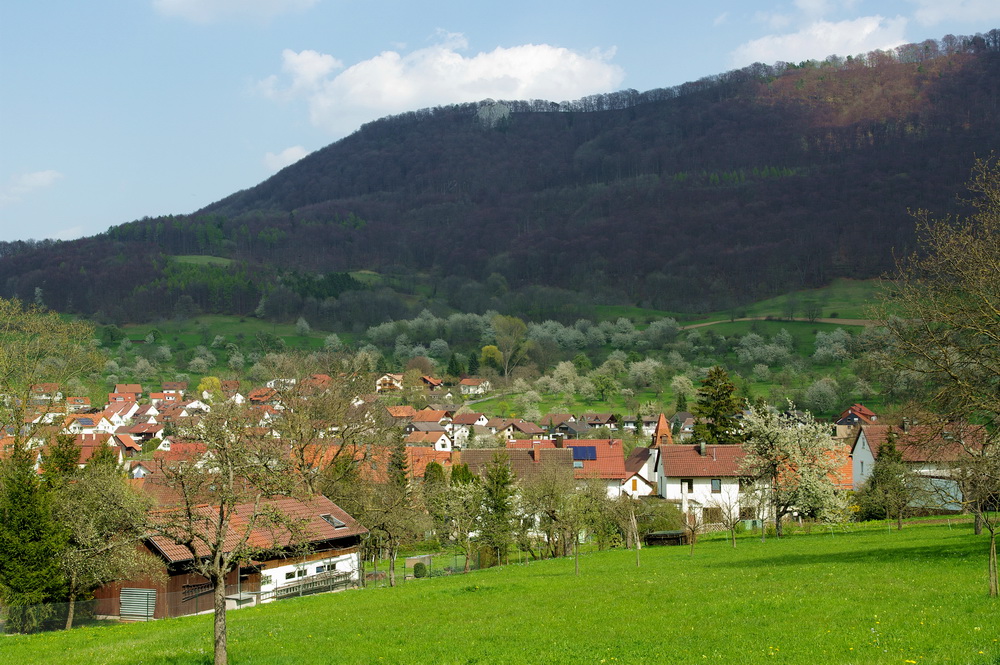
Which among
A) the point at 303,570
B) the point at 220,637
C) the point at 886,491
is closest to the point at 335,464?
the point at 303,570

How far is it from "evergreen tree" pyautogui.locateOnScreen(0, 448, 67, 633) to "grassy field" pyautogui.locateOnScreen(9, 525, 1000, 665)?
4.64 m

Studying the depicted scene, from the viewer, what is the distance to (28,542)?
25.9 meters

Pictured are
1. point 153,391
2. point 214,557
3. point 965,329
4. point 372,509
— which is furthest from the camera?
point 153,391

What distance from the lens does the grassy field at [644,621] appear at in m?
12.8

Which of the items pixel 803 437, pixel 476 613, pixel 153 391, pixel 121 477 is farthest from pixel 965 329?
pixel 153 391

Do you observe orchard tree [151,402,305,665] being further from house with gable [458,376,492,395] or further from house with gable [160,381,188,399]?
house with gable [160,381,188,399]

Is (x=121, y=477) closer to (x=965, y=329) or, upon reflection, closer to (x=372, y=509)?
(x=372, y=509)

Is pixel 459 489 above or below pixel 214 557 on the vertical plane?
below

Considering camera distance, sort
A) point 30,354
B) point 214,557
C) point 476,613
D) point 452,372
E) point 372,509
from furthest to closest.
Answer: point 452,372, point 372,509, point 30,354, point 476,613, point 214,557

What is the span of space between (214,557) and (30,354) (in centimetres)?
2227

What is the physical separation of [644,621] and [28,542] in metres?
20.6

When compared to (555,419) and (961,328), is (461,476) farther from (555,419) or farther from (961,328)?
(555,419)

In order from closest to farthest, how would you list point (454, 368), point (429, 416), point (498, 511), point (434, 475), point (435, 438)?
1. point (498, 511)
2. point (434, 475)
3. point (435, 438)
4. point (429, 416)
5. point (454, 368)

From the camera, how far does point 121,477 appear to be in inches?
1307
